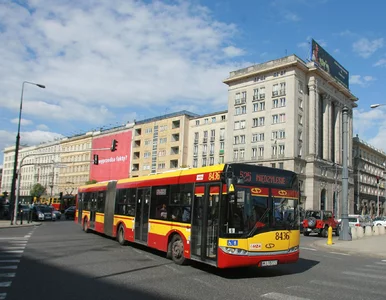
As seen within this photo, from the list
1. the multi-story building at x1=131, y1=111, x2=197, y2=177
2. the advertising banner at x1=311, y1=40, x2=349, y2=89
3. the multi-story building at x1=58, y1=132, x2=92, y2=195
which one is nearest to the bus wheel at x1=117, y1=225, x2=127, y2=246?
the multi-story building at x1=131, y1=111, x2=197, y2=177

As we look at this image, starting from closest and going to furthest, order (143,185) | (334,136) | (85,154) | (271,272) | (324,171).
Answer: (271,272) → (143,185) → (324,171) → (334,136) → (85,154)

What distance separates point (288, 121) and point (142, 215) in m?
55.1

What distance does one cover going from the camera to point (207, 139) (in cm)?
7862

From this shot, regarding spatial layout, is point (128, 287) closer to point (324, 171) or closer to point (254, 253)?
point (254, 253)

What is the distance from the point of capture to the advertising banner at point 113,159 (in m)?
94.3

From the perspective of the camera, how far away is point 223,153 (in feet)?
244

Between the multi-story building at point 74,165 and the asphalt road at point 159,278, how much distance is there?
94536mm

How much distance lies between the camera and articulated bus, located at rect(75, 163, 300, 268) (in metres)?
9.09

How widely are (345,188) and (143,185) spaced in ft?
44.6

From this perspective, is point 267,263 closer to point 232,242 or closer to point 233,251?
point 233,251

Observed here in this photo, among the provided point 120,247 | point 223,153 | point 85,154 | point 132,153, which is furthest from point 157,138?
point 120,247

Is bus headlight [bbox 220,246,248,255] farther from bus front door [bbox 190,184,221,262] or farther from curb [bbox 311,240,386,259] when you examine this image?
curb [bbox 311,240,386,259]

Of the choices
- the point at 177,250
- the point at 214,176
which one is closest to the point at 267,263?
the point at 214,176

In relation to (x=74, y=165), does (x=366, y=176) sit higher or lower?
lower
